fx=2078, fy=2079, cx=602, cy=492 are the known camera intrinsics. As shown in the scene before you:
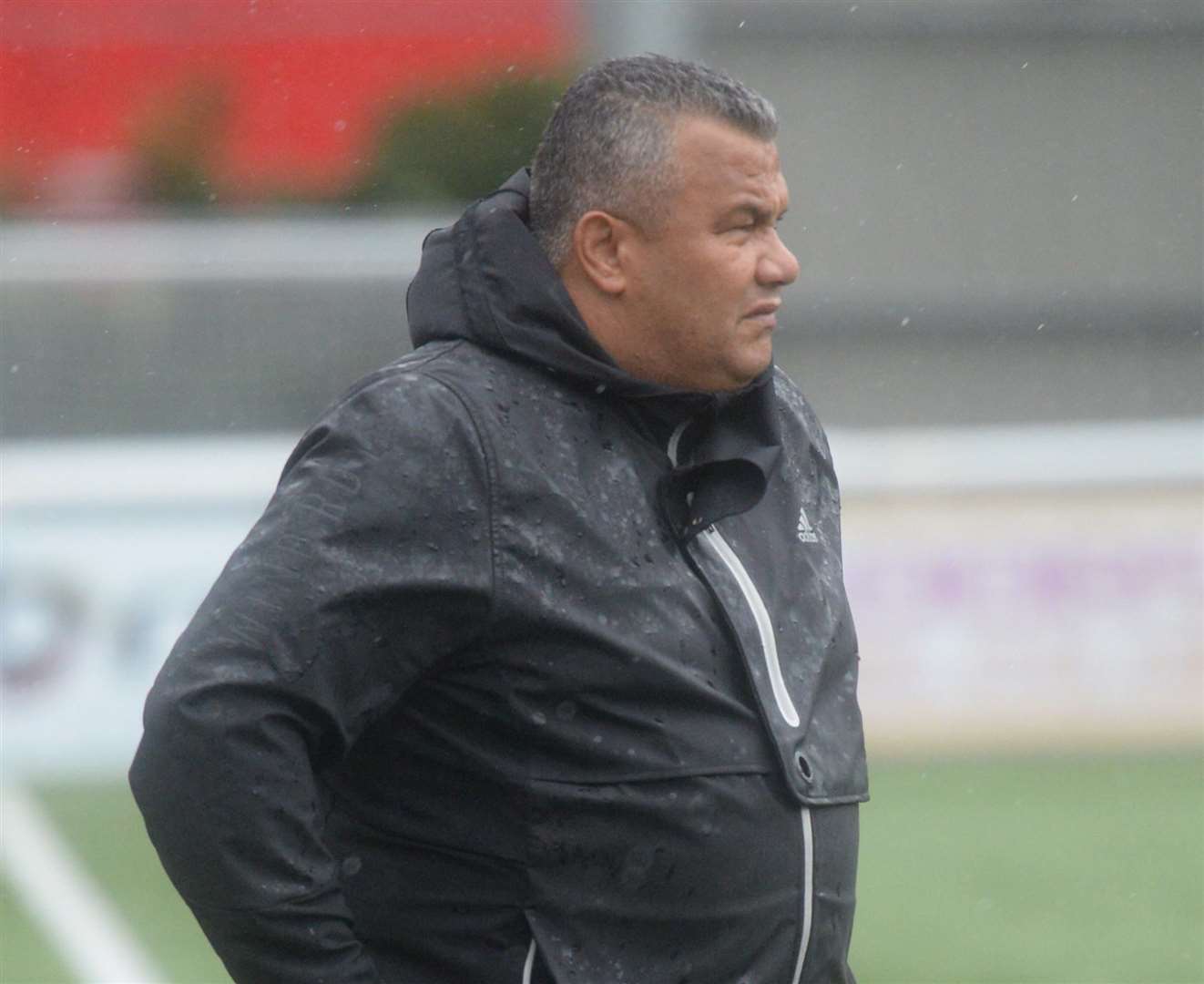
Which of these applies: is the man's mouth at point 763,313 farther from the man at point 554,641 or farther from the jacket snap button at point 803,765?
the jacket snap button at point 803,765

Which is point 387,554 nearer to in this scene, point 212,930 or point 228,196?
point 212,930

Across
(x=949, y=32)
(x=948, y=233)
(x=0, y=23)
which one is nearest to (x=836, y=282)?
(x=948, y=233)

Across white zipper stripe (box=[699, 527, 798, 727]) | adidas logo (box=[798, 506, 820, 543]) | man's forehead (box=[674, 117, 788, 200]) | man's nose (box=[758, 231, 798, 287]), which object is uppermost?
man's forehead (box=[674, 117, 788, 200])

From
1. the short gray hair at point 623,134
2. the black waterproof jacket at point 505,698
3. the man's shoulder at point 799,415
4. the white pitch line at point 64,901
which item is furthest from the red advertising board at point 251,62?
the black waterproof jacket at point 505,698

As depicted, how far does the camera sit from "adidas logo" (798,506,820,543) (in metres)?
2.22

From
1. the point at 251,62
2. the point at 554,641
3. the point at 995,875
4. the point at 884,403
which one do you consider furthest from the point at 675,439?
the point at 251,62

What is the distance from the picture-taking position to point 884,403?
15.8m

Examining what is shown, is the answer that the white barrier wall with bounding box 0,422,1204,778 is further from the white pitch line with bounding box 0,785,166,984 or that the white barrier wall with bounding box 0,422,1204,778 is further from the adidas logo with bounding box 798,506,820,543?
the adidas logo with bounding box 798,506,820,543

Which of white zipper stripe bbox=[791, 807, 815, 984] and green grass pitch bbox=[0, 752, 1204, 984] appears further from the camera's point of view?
green grass pitch bbox=[0, 752, 1204, 984]

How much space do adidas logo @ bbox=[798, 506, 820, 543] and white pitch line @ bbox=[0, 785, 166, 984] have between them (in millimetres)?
A: 3106

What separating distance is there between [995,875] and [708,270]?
427 centimetres

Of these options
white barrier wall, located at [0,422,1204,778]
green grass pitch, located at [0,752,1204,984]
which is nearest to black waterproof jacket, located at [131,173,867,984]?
green grass pitch, located at [0,752,1204,984]

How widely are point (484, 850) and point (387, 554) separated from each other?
0.99 feet

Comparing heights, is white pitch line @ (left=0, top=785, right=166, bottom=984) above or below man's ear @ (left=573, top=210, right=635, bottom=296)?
below
